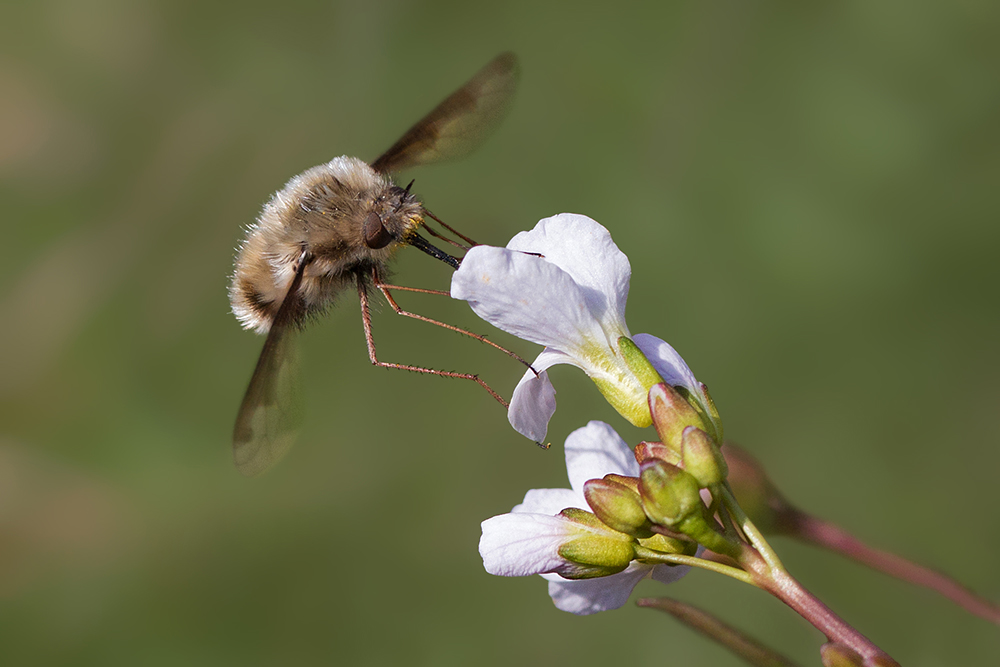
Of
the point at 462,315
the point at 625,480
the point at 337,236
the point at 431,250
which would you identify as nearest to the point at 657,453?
the point at 625,480

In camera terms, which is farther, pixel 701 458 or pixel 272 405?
pixel 272 405

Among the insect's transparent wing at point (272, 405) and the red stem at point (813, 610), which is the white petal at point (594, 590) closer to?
the red stem at point (813, 610)

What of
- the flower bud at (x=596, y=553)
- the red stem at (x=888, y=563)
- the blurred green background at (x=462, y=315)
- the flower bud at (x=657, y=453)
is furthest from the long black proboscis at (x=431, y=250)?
the blurred green background at (x=462, y=315)

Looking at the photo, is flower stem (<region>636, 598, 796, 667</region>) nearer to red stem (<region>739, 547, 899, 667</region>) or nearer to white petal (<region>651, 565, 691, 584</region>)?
white petal (<region>651, 565, 691, 584</region>)

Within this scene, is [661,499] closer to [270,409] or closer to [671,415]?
[671,415]

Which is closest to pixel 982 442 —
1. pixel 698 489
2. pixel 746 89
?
pixel 746 89
